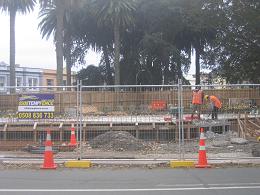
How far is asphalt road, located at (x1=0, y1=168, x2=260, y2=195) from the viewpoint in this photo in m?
10.3

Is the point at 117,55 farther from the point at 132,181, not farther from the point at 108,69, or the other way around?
the point at 132,181

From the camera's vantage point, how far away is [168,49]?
63438 mm

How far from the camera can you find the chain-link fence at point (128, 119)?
1620 cm

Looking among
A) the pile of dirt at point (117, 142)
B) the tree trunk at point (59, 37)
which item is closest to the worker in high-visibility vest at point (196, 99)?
the pile of dirt at point (117, 142)

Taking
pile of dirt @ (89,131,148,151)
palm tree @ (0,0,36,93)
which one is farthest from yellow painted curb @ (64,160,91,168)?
palm tree @ (0,0,36,93)

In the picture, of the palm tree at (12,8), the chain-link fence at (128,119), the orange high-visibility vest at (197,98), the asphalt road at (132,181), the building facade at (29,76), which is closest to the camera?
the asphalt road at (132,181)

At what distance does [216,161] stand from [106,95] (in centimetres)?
452

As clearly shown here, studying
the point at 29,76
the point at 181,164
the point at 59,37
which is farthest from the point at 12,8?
the point at 181,164

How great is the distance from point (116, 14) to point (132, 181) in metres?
47.2

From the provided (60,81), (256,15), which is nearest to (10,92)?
(60,81)

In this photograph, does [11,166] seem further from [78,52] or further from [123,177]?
[78,52]

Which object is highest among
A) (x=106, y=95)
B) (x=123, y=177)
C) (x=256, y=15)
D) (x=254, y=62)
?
(x=256, y=15)

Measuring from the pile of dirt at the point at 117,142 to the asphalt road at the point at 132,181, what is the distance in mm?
4675

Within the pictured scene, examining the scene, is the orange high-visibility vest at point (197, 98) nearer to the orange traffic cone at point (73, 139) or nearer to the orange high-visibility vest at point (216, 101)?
the orange high-visibility vest at point (216, 101)
